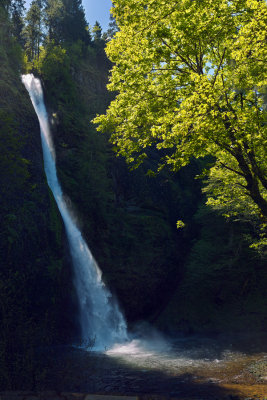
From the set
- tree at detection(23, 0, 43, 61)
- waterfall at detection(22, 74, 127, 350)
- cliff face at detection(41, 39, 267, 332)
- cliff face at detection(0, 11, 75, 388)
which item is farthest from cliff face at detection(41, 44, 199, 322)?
tree at detection(23, 0, 43, 61)

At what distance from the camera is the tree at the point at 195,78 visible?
25.9 ft

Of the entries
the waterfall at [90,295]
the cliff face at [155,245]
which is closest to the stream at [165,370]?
the waterfall at [90,295]

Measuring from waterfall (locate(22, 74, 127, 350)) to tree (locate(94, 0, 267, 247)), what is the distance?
A: 35.5 ft

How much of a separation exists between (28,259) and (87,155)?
38.2 feet

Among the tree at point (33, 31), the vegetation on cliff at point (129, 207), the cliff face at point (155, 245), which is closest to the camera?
the vegetation on cliff at point (129, 207)

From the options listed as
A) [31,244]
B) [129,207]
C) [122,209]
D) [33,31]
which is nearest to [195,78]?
[31,244]

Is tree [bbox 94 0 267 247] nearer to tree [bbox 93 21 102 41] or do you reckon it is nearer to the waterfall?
the waterfall

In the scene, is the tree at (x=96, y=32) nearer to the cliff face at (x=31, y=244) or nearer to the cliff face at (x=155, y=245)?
the cliff face at (x=155, y=245)

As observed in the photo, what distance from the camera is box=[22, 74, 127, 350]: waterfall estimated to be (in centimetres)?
1722

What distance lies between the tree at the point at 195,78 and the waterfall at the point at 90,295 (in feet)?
35.5

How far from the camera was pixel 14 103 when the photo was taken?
2077 centimetres

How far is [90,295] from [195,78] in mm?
13719

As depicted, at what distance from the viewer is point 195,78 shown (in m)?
8.08

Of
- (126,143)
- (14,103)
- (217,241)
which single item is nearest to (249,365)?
(126,143)
